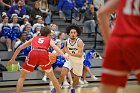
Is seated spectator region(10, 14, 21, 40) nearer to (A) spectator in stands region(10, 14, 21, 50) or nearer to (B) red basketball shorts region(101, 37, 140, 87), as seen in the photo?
(A) spectator in stands region(10, 14, 21, 50)

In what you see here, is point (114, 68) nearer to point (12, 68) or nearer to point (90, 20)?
point (12, 68)

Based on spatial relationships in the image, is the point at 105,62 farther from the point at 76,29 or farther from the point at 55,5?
the point at 55,5

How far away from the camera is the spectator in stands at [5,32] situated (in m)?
10.6

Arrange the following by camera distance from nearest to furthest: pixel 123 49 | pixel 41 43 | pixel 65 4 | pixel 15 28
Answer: pixel 123 49 < pixel 41 43 < pixel 15 28 < pixel 65 4

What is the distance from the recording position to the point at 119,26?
2596 mm

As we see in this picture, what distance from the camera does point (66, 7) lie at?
1367cm

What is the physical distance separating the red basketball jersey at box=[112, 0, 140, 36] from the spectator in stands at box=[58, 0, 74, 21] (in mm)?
11108

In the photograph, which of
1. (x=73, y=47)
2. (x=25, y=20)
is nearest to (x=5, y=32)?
(x=25, y=20)

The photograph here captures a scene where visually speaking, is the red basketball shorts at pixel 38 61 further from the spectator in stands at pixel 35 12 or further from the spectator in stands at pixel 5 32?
the spectator in stands at pixel 35 12

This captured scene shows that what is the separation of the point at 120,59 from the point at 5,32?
27.5 feet

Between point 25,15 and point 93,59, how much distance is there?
2.81 metres

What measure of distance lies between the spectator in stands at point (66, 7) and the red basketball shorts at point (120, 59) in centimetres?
1118

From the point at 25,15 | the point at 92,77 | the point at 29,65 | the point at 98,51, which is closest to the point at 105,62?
the point at 29,65

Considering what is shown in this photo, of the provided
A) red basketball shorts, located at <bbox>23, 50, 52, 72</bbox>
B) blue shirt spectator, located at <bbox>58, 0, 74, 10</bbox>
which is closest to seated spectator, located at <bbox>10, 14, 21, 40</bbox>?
blue shirt spectator, located at <bbox>58, 0, 74, 10</bbox>
